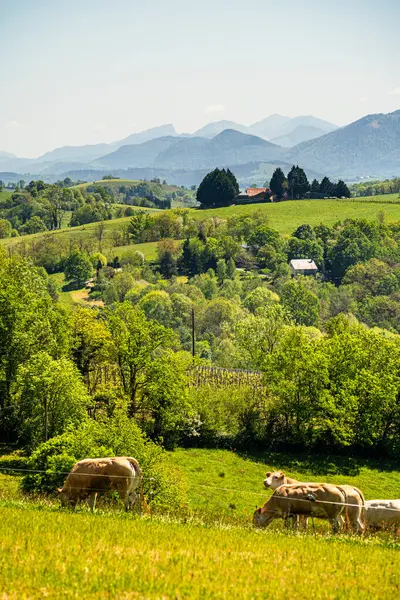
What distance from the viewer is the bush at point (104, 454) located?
70.6 feet

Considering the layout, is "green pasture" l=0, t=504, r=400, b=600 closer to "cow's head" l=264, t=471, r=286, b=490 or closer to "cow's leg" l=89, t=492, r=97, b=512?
"cow's leg" l=89, t=492, r=97, b=512

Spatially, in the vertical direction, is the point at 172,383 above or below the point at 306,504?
below

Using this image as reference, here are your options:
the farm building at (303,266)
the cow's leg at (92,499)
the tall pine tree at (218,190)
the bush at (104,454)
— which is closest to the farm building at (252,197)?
the tall pine tree at (218,190)

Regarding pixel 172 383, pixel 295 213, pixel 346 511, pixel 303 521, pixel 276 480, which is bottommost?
pixel 172 383

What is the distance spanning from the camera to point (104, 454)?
72.1 feet

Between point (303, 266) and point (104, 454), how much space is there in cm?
10936

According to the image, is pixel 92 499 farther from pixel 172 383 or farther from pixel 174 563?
pixel 172 383

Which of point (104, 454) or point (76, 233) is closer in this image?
point (104, 454)

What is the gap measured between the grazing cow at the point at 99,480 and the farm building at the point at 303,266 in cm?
11093

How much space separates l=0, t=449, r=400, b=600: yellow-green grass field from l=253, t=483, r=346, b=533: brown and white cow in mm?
500

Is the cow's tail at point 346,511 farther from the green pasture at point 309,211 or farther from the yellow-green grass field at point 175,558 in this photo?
the green pasture at point 309,211

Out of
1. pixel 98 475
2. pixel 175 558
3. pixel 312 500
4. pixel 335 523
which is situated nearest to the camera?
pixel 175 558

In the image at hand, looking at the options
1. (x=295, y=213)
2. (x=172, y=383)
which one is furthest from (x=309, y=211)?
(x=172, y=383)

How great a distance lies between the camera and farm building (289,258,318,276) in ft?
412
